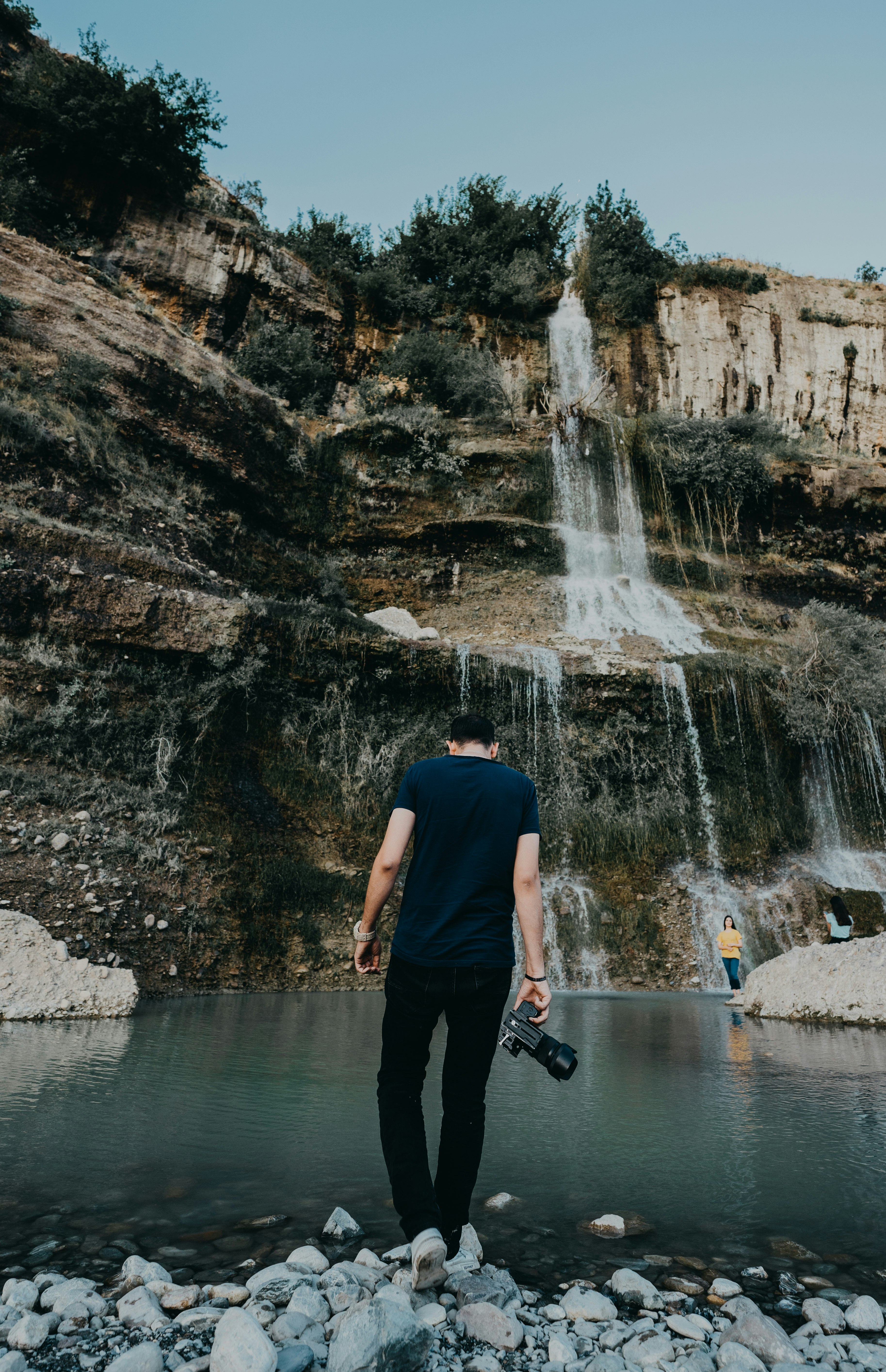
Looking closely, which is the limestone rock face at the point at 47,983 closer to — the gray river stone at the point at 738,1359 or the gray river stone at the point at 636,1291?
the gray river stone at the point at 636,1291

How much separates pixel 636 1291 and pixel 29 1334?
1.62 meters

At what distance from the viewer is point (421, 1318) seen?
204cm

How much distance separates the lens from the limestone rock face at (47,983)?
25.2 ft

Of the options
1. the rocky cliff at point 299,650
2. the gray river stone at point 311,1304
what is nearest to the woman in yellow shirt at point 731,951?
the rocky cliff at point 299,650

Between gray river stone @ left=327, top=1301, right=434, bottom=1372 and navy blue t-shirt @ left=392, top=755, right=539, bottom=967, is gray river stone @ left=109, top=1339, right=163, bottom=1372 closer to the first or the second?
gray river stone @ left=327, top=1301, right=434, bottom=1372

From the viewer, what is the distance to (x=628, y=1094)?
16.7 ft

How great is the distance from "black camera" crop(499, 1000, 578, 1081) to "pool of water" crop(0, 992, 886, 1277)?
0.58m

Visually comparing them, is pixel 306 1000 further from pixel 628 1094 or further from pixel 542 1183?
pixel 542 1183

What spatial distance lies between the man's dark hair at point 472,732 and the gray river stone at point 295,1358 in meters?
1.86

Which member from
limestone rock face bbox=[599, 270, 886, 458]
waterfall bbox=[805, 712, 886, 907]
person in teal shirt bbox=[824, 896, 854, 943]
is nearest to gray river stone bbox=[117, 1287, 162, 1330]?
person in teal shirt bbox=[824, 896, 854, 943]

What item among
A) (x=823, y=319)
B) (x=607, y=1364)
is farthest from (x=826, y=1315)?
(x=823, y=319)

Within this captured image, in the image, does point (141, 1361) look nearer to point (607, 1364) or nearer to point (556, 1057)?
point (607, 1364)

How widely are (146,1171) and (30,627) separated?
9.81 meters

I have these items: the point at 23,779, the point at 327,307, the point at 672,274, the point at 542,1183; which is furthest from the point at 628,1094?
the point at 672,274
